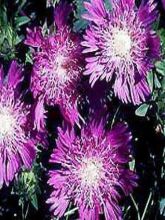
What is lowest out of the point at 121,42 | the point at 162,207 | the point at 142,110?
the point at 162,207

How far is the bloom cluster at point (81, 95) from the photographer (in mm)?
1291

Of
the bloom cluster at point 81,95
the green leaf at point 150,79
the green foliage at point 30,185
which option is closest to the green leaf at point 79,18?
the bloom cluster at point 81,95

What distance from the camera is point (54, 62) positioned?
4.33ft

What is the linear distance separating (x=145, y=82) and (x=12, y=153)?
275 mm

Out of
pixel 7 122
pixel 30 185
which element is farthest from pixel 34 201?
pixel 7 122

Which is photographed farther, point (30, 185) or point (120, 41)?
point (30, 185)

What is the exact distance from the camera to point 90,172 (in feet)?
4.58

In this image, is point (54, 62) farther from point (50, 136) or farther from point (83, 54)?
point (50, 136)

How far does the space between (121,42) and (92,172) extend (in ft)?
0.77

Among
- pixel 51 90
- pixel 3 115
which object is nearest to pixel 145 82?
pixel 51 90

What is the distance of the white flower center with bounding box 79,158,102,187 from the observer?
1.40 meters

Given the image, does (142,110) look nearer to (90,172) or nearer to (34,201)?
(90,172)

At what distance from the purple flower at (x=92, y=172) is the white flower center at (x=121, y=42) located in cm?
14

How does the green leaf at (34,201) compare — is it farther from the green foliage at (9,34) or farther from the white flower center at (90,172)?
the green foliage at (9,34)
